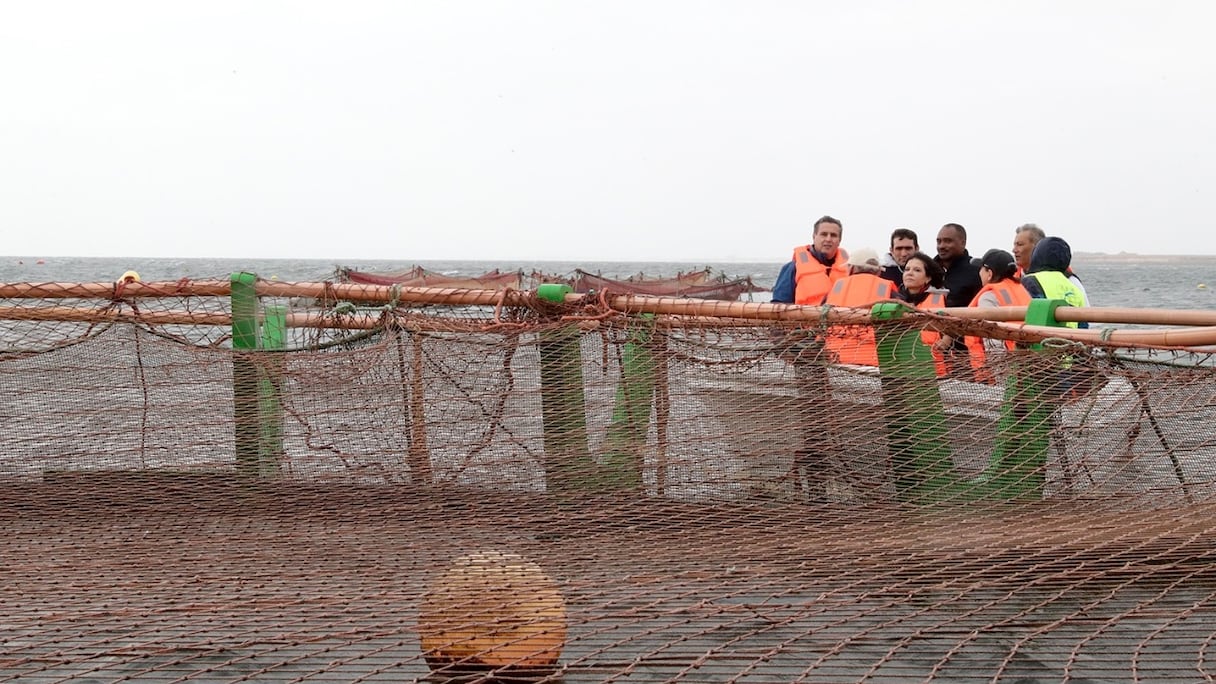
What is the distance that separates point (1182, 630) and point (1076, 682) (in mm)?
401

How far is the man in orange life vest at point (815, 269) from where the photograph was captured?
21.2 ft

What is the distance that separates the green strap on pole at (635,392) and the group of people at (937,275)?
1.10 m

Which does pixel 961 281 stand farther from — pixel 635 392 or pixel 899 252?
pixel 635 392

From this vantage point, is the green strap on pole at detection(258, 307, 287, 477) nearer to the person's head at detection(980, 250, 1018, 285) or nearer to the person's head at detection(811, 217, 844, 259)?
the person's head at detection(811, 217, 844, 259)

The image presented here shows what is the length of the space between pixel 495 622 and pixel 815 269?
156 inches

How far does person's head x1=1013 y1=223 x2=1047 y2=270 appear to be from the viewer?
23.0 feet

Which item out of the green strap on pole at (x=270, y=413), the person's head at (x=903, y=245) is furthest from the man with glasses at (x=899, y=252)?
the green strap on pole at (x=270, y=413)

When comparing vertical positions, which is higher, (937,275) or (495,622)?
(937,275)

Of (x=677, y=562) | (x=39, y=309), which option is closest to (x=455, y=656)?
(x=677, y=562)

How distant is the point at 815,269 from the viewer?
6496 millimetres

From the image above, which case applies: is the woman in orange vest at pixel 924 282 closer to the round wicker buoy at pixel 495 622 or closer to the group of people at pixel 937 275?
the group of people at pixel 937 275

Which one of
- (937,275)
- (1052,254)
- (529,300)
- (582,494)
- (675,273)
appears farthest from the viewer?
(675,273)

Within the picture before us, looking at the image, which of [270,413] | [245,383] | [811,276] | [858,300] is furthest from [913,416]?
[245,383]

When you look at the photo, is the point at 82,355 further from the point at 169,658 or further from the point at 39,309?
the point at 169,658
